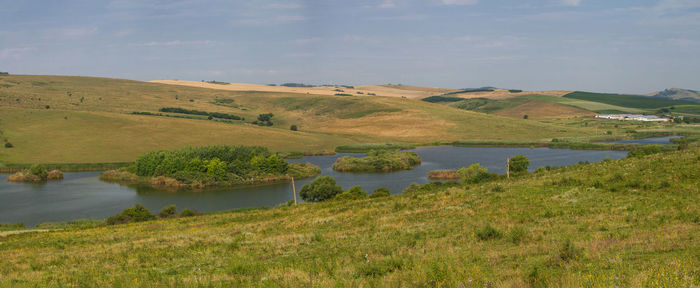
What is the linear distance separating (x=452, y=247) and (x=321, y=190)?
43.9 m

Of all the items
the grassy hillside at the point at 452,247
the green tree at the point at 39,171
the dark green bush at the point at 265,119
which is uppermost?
the dark green bush at the point at 265,119

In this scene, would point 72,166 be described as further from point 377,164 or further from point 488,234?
point 488,234

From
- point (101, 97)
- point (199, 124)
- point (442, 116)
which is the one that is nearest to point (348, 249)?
point (199, 124)

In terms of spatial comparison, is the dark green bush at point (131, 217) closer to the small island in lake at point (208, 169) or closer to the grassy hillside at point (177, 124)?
the small island in lake at point (208, 169)

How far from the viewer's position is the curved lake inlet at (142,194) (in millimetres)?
55978

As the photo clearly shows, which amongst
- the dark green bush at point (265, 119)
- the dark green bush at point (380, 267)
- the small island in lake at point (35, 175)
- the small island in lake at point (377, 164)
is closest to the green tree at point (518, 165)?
the small island in lake at point (377, 164)

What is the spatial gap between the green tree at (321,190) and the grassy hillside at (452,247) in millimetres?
30970

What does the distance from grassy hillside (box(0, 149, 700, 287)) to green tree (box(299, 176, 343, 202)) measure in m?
31.0

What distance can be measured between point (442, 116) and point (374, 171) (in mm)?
80707

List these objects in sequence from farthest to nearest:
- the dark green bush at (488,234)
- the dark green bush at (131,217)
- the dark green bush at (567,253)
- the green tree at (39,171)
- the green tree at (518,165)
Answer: the green tree at (39,171) → the green tree at (518,165) → the dark green bush at (131,217) → the dark green bush at (488,234) → the dark green bush at (567,253)

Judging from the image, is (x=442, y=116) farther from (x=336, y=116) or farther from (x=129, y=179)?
(x=129, y=179)

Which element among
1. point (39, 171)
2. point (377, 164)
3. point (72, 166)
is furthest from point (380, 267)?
point (72, 166)

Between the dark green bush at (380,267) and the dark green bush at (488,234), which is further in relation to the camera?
the dark green bush at (488,234)

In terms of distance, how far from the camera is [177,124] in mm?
127250
